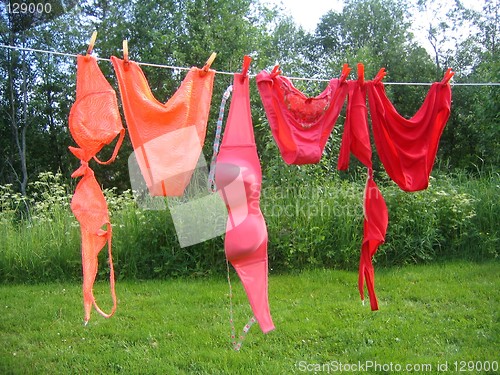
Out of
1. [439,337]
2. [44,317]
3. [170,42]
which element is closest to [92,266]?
[44,317]

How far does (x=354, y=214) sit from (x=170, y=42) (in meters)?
6.69

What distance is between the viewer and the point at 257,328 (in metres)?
3.40

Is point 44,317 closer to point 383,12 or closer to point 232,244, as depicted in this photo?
point 232,244

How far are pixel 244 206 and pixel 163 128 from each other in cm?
52

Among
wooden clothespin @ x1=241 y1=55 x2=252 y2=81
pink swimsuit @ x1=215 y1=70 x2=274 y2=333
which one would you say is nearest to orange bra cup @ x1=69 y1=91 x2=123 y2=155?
pink swimsuit @ x1=215 y1=70 x2=274 y2=333

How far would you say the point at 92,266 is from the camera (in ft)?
6.80

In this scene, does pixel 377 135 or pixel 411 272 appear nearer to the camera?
pixel 377 135

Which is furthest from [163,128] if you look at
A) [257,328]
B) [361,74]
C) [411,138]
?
[257,328]

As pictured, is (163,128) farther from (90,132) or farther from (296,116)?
(296,116)

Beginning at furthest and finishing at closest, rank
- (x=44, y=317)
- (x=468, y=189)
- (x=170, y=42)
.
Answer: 1. (x=170, y=42)
2. (x=468, y=189)
3. (x=44, y=317)

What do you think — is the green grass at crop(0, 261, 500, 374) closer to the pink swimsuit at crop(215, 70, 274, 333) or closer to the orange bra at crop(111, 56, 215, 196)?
the pink swimsuit at crop(215, 70, 274, 333)

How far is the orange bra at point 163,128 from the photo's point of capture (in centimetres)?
209

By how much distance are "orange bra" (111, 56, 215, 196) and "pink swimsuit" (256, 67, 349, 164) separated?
328 millimetres

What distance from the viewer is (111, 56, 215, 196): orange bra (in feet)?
6.87
